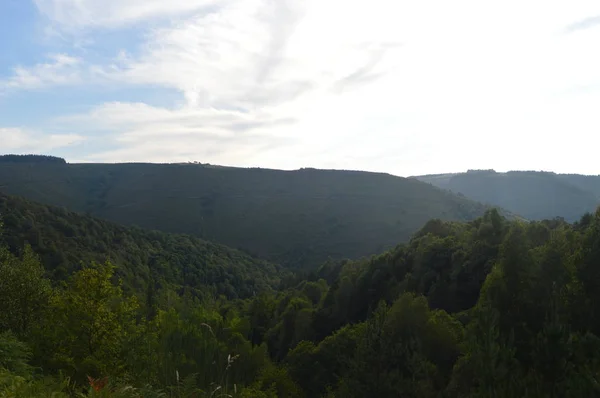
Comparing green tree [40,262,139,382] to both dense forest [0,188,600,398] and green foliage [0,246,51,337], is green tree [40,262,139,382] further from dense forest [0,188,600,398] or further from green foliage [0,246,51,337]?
green foliage [0,246,51,337]

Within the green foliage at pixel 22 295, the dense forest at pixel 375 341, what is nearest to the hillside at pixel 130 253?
the green foliage at pixel 22 295

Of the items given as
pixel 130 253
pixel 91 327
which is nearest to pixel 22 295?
pixel 91 327

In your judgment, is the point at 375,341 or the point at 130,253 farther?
the point at 130,253

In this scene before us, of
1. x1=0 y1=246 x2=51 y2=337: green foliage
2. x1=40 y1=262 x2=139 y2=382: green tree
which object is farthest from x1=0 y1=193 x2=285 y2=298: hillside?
x1=40 y1=262 x2=139 y2=382: green tree

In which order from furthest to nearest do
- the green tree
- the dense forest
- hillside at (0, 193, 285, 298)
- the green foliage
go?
1. hillside at (0, 193, 285, 298)
2. the green foliage
3. the green tree
4. the dense forest

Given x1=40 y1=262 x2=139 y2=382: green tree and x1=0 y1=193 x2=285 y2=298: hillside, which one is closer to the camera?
x1=40 y1=262 x2=139 y2=382: green tree

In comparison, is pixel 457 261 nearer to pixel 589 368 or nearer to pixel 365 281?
pixel 365 281

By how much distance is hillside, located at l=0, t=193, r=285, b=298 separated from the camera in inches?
3152

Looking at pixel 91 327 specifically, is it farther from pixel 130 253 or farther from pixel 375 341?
pixel 130 253

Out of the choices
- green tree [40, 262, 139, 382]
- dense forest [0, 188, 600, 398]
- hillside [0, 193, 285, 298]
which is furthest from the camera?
hillside [0, 193, 285, 298]

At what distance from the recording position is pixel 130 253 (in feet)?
367

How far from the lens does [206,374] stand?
53.3 ft

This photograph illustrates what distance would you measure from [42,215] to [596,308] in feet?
347

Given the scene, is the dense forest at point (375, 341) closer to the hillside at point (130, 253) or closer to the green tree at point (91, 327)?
the green tree at point (91, 327)
